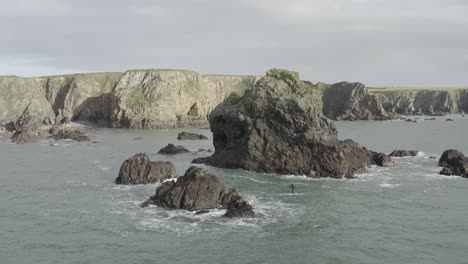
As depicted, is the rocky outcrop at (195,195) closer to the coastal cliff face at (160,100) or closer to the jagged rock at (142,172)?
the jagged rock at (142,172)

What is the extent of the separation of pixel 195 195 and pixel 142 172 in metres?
12.5

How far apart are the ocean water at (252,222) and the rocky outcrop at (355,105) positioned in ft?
412

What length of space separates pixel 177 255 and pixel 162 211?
9905mm

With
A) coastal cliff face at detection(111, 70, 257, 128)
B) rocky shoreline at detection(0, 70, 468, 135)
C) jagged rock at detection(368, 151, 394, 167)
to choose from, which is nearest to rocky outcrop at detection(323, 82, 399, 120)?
rocky shoreline at detection(0, 70, 468, 135)

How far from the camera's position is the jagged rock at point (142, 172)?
5038 cm

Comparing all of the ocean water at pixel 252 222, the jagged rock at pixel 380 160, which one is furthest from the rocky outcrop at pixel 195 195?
the jagged rock at pixel 380 160

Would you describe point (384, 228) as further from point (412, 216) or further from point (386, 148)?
point (386, 148)

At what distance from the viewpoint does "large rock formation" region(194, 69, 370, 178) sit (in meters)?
55.8

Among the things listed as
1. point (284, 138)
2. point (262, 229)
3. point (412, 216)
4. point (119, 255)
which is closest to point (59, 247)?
point (119, 255)

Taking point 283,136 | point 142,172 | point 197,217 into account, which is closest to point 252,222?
point 197,217

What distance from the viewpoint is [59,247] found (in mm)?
30734

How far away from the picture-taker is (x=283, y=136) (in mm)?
58500

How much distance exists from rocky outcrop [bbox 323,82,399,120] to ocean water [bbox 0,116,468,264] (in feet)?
412

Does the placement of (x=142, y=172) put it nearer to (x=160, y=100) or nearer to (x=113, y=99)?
(x=160, y=100)
